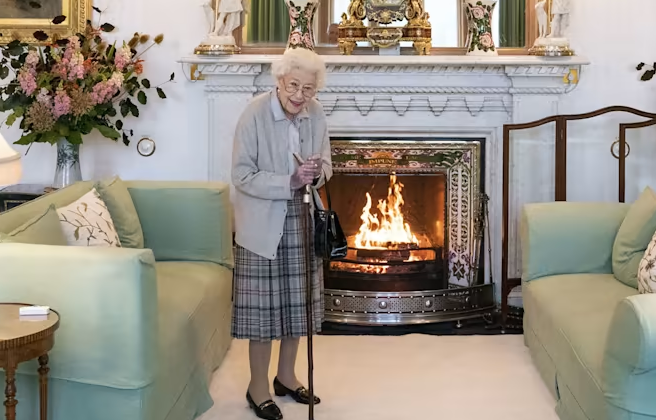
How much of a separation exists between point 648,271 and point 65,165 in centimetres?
278

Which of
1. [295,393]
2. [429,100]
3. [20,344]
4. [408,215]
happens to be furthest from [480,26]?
[20,344]

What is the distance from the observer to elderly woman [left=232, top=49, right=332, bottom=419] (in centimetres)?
285

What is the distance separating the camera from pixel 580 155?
4.45 meters

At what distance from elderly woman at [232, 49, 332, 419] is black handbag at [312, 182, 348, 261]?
7 cm

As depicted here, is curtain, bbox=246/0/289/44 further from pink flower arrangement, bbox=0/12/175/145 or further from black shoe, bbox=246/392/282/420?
black shoe, bbox=246/392/282/420

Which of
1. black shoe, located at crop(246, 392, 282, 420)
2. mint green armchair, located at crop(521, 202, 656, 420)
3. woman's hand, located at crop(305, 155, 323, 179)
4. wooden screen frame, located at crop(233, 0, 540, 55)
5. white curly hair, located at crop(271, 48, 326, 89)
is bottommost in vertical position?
black shoe, located at crop(246, 392, 282, 420)

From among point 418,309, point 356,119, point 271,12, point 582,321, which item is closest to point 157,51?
point 271,12

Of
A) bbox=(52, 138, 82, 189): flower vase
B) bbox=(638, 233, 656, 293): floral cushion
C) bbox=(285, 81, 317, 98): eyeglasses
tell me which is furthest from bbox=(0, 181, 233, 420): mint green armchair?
bbox=(638, 233, 656, 293): floral cushion

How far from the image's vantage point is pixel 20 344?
2.01m

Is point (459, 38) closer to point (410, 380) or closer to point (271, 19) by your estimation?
point (271, 19)

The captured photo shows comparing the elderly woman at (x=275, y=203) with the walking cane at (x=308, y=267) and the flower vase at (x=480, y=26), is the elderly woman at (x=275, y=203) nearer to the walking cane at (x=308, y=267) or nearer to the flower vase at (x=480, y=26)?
the walking cane at (x=308, y=267)

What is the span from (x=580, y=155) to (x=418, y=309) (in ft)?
4.11

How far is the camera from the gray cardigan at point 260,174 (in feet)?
9.39

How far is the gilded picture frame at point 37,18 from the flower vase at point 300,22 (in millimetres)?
1089
